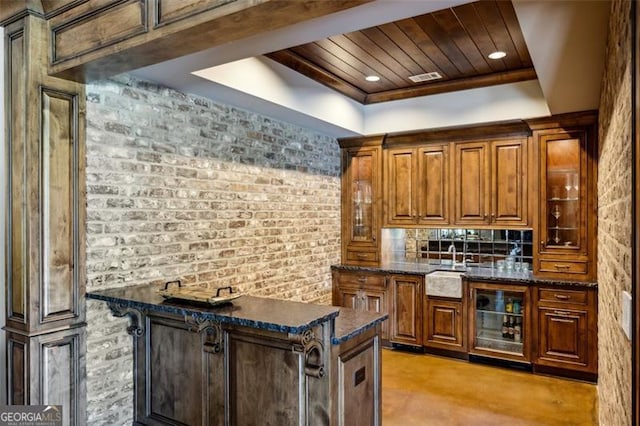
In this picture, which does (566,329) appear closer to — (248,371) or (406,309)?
(406,309)

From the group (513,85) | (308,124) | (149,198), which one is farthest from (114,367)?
(513,85)

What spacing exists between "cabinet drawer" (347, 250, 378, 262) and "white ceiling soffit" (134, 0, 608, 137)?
59.5 inches

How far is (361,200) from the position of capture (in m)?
5.55

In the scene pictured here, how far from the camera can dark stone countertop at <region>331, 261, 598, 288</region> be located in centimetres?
419

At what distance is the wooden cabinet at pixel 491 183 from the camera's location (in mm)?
4586

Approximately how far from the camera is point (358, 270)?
5.23 meters

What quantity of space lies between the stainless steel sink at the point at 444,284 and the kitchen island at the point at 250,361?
7.44ft

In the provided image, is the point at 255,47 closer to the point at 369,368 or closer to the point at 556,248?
the point at 369,368

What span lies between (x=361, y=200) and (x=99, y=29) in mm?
3821

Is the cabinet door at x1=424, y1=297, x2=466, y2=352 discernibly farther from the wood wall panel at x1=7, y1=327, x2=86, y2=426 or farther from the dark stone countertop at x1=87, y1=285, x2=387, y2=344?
the wood wall panel at x1=7, y1=327, x2=86, y2=426

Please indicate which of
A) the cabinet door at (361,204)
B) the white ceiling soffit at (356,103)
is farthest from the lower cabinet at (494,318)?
the white ceiling soffit at (356,103)

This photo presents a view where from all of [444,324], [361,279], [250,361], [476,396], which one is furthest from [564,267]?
[250,361]

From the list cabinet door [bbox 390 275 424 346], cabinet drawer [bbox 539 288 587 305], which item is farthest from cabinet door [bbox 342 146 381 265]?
cabinet drawer [bbox 539 288 587 305]

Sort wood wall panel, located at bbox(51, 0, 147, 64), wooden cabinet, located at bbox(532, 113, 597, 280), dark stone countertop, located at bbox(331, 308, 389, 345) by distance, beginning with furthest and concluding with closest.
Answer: wooden cabinet, located at bbox(532, 113, 597, 280) → dark stone countertop, located at bbox(331, 308, 389, 345) → wood wall panel, located at bbox(51, 0, 147, 64)
